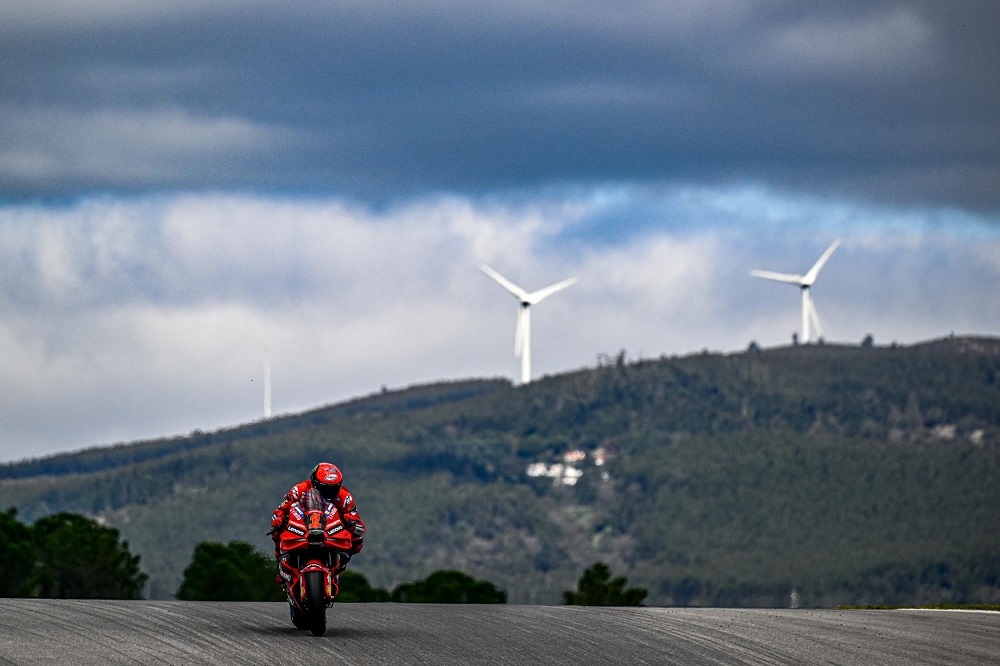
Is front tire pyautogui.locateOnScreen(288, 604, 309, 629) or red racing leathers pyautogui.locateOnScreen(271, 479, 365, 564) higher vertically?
red racing leathers pyautogui.locateOnScreen(271, 479, 365, 564)

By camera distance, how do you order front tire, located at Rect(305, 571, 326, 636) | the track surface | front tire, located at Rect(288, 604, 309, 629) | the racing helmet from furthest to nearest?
front tire, located at Rect(288, 604, 309, 629) → the racing helmet → front tire, located at Rect(305, 571, 326, 636) → the track surface

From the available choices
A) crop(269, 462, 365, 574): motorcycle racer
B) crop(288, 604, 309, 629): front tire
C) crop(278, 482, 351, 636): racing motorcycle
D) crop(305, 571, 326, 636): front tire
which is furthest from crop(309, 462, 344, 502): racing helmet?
crop(288, 604, 309, 629): front tire

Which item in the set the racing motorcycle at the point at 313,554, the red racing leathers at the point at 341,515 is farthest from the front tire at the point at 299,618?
the red racing leathers at the point at 341,515

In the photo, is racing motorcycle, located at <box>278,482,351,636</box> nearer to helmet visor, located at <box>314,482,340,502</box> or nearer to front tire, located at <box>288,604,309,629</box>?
helmet visor, located at <box>314,482,340,502</box>

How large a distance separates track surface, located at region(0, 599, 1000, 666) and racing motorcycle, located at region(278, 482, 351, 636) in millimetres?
560

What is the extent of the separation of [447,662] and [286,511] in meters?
3.96

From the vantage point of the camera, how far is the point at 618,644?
30.4 metres

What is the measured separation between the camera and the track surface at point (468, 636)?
90.7ft

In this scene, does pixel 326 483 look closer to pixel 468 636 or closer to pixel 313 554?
pixel 313 554

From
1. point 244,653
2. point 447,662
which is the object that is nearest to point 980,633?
point 447,662

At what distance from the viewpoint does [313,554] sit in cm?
2952

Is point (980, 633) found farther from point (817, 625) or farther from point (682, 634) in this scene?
point (682, 634)

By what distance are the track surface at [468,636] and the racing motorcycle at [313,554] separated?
1.84 feet

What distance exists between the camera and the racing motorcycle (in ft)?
96.4
